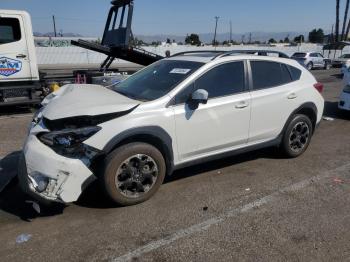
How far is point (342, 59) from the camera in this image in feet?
99.7

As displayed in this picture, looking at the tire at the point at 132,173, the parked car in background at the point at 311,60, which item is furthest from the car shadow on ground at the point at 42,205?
the parked car in background at the point at 311,60

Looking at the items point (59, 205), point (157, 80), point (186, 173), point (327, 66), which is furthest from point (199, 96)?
point (327, 66)

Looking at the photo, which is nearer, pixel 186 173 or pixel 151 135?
pixel 151 135

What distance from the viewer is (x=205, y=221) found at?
3723 millimetres

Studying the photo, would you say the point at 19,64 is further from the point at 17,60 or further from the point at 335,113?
the point at 335,113

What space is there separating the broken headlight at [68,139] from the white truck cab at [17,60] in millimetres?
5879

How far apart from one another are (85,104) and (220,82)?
178 centimetres

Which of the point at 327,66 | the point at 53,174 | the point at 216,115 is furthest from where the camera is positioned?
the point at 327,66

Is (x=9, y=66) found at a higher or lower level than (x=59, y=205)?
higher

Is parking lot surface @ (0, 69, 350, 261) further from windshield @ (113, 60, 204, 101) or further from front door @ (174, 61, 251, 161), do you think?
windshield @ (113, 60, 204, 101)

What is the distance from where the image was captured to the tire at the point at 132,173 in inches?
147

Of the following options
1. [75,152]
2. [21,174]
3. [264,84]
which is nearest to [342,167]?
[264,84]

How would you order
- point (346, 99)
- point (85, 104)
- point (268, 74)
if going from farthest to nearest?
point (346, 99), point (268, 74), point (85, 104)

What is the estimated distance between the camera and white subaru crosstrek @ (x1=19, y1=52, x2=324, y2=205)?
3586mm
